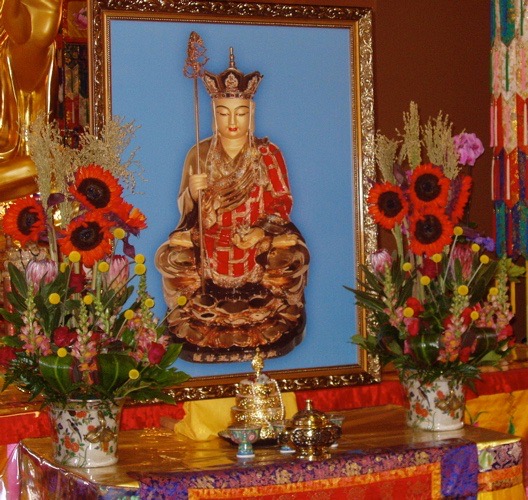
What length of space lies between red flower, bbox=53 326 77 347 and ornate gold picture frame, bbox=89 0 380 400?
2.12 ft

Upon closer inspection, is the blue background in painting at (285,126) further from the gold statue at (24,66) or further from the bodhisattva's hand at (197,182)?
the gold statue at (24,66)

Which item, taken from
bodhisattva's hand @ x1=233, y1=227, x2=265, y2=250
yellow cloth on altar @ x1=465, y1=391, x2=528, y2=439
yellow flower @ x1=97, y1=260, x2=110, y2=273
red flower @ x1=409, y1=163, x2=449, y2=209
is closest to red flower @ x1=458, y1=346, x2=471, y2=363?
red flower @ x1=409, y1=163, x2=449, y2=209

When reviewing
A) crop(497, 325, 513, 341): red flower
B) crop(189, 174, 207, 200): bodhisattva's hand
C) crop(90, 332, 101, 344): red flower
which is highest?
crop(189, 174, 207, 200): bodhisattva's hand

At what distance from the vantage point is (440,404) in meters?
2.89

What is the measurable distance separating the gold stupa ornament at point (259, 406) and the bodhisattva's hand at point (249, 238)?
549 millimetres

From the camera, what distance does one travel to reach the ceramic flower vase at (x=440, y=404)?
114 inches

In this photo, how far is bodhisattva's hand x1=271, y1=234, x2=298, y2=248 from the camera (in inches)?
128

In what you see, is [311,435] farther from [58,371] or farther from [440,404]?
[58,371]

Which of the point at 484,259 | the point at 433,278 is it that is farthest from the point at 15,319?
the point at 484,259

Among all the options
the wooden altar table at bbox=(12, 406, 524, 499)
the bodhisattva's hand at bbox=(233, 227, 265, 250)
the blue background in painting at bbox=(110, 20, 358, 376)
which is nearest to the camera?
the wooden altar table at bbox=(12, 406, 524, 499)

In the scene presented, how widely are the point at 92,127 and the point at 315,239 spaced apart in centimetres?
77

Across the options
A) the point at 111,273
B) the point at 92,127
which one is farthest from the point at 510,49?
the point at 111,273

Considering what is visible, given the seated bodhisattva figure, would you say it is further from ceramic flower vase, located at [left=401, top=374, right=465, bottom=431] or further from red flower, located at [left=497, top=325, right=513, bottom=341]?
red flower, located at [left=497, top=325, right=513, bottom=341]

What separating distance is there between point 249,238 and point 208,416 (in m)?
0.57
